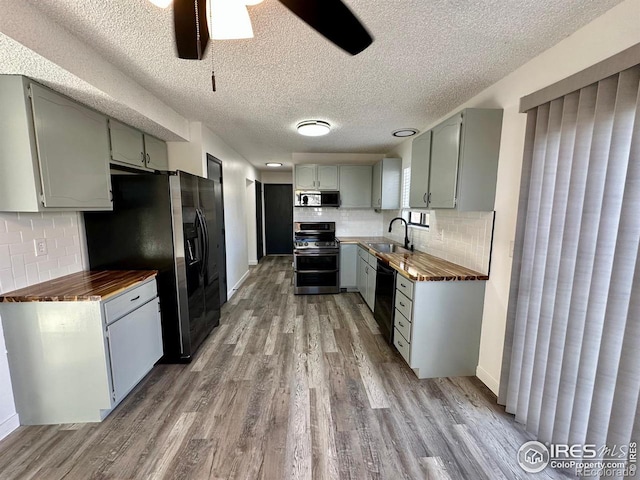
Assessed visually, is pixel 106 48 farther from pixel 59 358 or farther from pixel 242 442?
pixel 242 442

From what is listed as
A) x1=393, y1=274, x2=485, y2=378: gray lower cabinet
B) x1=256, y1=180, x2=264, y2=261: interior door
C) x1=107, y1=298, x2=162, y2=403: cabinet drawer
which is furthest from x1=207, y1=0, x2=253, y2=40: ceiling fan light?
x1=256, y1=180, x2=264, y2=261: interior door

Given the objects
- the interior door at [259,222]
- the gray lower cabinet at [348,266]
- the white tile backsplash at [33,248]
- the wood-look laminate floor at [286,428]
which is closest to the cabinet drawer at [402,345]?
the wood-look laminate floor at [286,428]

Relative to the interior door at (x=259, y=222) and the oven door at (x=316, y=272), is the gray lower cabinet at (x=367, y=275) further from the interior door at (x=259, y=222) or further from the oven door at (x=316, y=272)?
the interior door at (x=259, y=222)

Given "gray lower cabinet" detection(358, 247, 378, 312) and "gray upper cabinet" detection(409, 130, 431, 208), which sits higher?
"gray upper cabinet" detection(409, 130, 431, 208)

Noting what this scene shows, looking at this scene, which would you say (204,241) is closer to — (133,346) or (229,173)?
(133,346)

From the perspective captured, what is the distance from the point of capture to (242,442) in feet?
5.30

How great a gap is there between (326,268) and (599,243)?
3.23 metres

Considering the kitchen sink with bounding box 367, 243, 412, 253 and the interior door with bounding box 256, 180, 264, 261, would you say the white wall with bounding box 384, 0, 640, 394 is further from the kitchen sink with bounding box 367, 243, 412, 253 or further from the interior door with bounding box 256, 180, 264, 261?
the interior door with bounding box 256, 180, 264, 261

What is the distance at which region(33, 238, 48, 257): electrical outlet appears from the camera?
6.16 ft

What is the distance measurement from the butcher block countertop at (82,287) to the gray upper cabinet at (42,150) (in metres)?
0.53

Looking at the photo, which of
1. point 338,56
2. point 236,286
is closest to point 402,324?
point 338,56

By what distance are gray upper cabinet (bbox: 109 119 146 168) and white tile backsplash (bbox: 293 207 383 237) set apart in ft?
8.32

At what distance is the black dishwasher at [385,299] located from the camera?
2585mm

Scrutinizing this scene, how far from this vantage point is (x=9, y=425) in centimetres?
167
